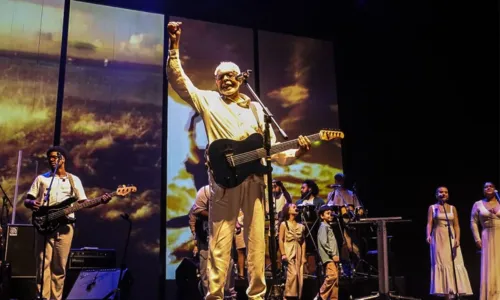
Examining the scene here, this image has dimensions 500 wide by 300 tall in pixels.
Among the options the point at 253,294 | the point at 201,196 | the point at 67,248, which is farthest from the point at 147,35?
the point at 253,294

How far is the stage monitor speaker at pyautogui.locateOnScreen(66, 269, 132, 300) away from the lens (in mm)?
4422

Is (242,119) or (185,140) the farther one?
(185,140)

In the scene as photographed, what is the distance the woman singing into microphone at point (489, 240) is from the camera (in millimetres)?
7910

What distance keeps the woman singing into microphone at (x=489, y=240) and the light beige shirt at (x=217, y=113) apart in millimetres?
5666

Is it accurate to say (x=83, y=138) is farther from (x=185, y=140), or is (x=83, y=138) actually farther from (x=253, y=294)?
(x=253, y=294)

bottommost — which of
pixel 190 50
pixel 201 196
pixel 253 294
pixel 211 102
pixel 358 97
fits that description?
pixel 253 294

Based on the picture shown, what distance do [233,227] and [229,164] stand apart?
49 cm

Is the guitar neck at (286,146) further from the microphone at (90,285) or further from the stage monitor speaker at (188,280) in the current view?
the stage monitor speaker at (188,280)

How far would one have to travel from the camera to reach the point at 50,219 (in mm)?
5867

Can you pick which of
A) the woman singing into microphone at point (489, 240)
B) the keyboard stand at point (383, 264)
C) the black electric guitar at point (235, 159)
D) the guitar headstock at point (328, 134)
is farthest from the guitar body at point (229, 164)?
the woman singing into microphone at point (489, 240)

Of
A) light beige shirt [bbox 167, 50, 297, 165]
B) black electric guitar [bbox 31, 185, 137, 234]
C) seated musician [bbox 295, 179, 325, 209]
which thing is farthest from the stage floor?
light beige shirt [bbox 167, 50, 297, 165]

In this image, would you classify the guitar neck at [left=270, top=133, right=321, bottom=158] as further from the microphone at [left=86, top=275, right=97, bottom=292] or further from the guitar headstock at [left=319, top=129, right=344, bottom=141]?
the microphone at [left=86, top=275, right=97, bottom=292]

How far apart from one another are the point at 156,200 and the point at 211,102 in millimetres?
5837

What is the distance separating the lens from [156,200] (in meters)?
9.38
